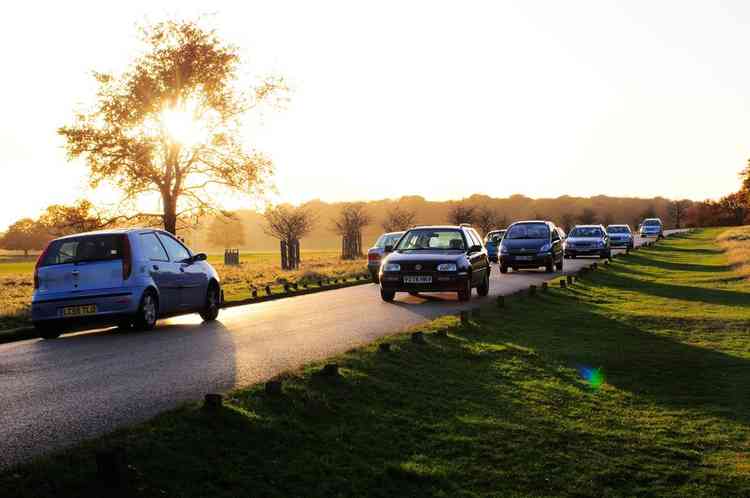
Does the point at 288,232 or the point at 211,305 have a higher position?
the point at 288,232

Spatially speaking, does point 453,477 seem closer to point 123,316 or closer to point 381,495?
point 381,495

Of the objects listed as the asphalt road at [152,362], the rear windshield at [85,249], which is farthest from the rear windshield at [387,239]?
the rear windshield at [85,249]

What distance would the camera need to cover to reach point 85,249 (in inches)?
496

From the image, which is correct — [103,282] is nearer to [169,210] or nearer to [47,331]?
[47,331]

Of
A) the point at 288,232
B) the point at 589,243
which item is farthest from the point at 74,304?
the point at 288,232

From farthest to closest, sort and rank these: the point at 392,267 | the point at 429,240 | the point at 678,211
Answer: the point at 678,211 < the point at 429,240 < the point at 392,267

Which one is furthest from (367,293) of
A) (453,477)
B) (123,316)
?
(453,477)

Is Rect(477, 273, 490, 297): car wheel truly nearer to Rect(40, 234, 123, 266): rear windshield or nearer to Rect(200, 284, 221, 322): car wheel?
Rect(200, 284, 221, 322): car wheel

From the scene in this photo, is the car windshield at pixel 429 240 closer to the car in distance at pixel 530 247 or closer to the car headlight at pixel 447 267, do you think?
the car headlight at pixel 447 267

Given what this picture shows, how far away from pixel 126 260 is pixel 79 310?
103cm

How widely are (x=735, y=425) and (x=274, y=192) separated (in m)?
24.3

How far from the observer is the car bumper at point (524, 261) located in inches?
1100

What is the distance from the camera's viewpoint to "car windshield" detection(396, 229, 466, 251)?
62.4ft

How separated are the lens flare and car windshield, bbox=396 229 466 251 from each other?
8.80 m
